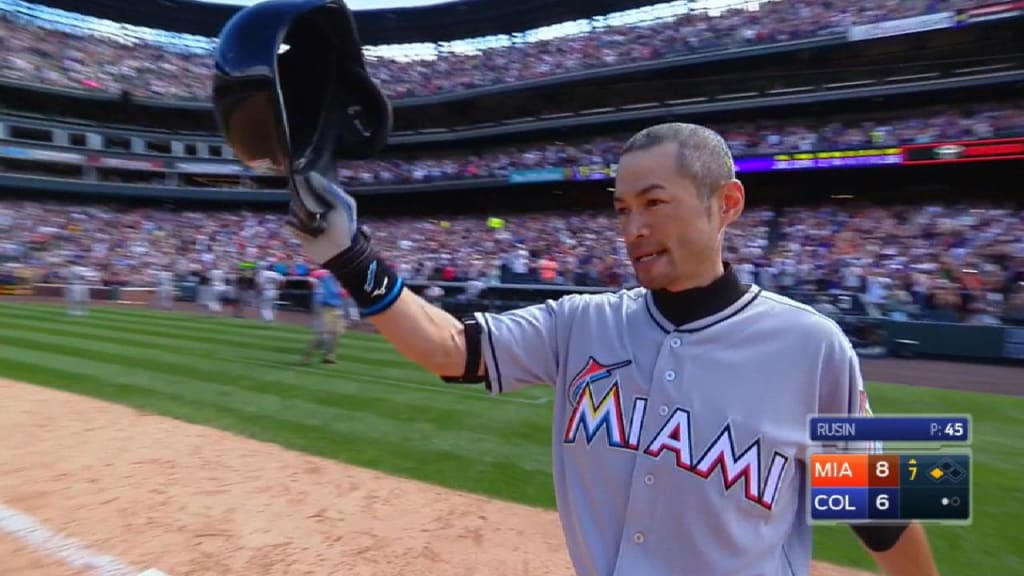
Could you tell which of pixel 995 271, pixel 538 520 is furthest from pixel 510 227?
pixel 538 520

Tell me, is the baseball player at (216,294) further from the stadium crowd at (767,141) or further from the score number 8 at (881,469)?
the score number 8 at (881,469)

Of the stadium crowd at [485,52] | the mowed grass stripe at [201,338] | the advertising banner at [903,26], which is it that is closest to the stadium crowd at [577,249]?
the advertising banner at [903,26]

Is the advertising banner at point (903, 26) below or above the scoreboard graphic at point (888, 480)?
above

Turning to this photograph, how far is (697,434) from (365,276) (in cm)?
90

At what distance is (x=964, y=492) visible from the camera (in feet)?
5.58

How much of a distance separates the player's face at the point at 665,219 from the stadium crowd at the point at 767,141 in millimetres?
13698

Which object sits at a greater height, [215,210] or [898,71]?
[898,71]

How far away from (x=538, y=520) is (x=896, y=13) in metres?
27.9

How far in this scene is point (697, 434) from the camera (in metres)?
1.51

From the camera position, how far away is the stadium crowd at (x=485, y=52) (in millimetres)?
27594

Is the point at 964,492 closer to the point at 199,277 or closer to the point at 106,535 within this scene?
the point at 106,535

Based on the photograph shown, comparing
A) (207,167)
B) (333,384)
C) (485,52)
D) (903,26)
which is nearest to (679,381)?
(333,384)

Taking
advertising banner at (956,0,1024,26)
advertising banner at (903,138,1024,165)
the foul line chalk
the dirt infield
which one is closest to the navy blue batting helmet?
the dirt infield

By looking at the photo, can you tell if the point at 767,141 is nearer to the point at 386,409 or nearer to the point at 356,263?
the point at 386,409
